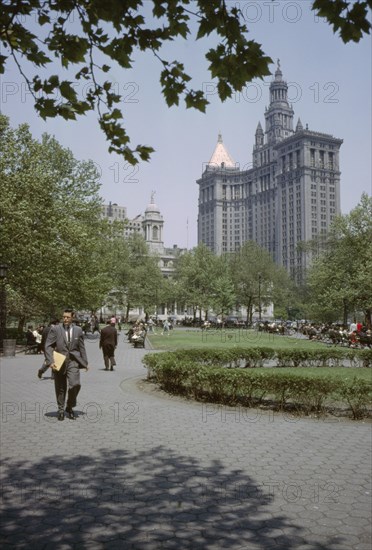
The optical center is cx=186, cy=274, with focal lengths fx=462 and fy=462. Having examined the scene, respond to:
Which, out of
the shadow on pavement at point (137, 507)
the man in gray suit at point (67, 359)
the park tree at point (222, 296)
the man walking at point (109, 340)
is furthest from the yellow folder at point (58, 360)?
the park tree at point (222, 296)

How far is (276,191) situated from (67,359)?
519ft

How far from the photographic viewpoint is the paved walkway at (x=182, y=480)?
439 cm

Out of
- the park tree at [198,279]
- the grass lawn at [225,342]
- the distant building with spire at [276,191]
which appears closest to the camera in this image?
the grass lawn at [225,342]

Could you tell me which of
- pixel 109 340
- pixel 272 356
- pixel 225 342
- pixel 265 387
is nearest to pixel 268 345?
pixel 225 342

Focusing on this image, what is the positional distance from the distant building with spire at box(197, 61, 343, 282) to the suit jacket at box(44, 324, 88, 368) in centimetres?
11572

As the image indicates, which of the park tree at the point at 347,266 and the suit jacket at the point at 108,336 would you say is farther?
the park tree at the point at 347,266

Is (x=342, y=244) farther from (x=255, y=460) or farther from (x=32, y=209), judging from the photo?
(x=255, y=460)

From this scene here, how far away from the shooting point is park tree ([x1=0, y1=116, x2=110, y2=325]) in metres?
23.8

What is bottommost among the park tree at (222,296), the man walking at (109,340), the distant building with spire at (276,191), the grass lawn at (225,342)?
the grass lawn at (225,342)

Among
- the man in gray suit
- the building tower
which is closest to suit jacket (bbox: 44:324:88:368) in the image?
the man in gray suit

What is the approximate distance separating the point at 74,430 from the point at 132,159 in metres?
5.65

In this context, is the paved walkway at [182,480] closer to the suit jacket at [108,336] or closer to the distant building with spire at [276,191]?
the suit jacket at [108,336]

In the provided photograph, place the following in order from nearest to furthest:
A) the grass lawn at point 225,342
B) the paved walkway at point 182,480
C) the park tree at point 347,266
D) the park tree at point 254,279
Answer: the paved walkway at point 182,480, the grass lawn at point 225,342, the park tree at point 347,266, the park tree at point 254,279

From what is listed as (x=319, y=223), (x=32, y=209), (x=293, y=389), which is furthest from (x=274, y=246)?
(x=293, y=389)
